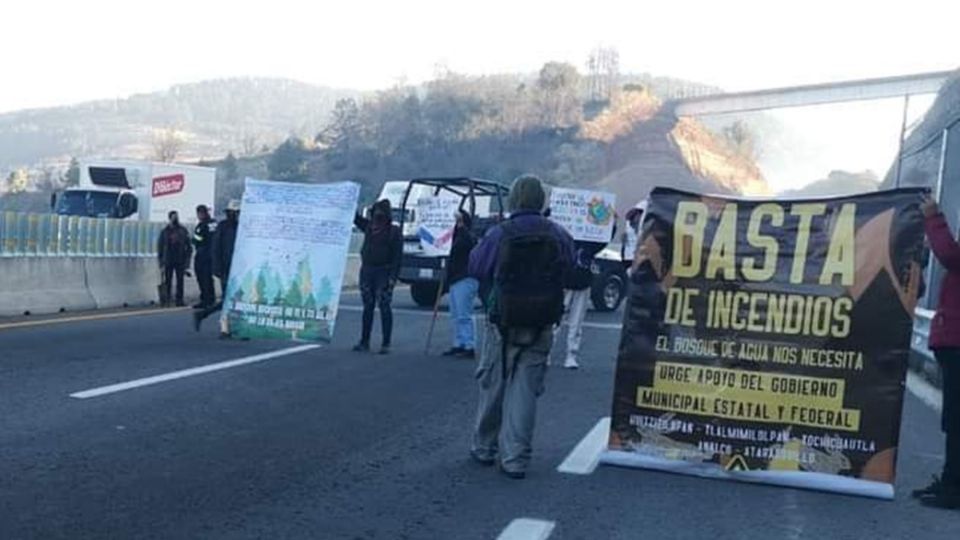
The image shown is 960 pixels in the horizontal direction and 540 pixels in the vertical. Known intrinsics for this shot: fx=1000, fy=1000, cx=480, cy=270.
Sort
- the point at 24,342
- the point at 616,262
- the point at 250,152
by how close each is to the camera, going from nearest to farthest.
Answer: the point at 24,342
the point at 616,262
the point at 250,152

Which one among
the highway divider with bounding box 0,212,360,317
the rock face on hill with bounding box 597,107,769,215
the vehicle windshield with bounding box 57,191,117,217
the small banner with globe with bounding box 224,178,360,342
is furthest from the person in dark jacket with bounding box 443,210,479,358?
the rock face on hill with bounding box 597,107,769,215

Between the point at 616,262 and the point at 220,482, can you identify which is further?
the point at 616,262

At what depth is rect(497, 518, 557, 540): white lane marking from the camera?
4.89 meters

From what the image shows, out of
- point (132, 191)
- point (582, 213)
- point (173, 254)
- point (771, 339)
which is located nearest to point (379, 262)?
point (582, 213)

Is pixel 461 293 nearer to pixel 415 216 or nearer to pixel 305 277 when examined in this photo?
pixel 305 277

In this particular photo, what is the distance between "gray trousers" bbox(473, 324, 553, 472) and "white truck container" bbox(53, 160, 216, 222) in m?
22.1

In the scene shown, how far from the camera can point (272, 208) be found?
1139 cm

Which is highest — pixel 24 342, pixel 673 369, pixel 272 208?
pixel 272 208

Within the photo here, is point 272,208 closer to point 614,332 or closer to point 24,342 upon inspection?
point 24,342

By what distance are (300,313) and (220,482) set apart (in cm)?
556

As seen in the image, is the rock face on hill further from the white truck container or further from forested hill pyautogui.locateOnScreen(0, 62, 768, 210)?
the white truck container

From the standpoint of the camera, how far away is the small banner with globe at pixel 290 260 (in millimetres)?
11117

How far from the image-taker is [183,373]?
9258 millimetres

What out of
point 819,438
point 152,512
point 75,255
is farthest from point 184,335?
point 819,438
